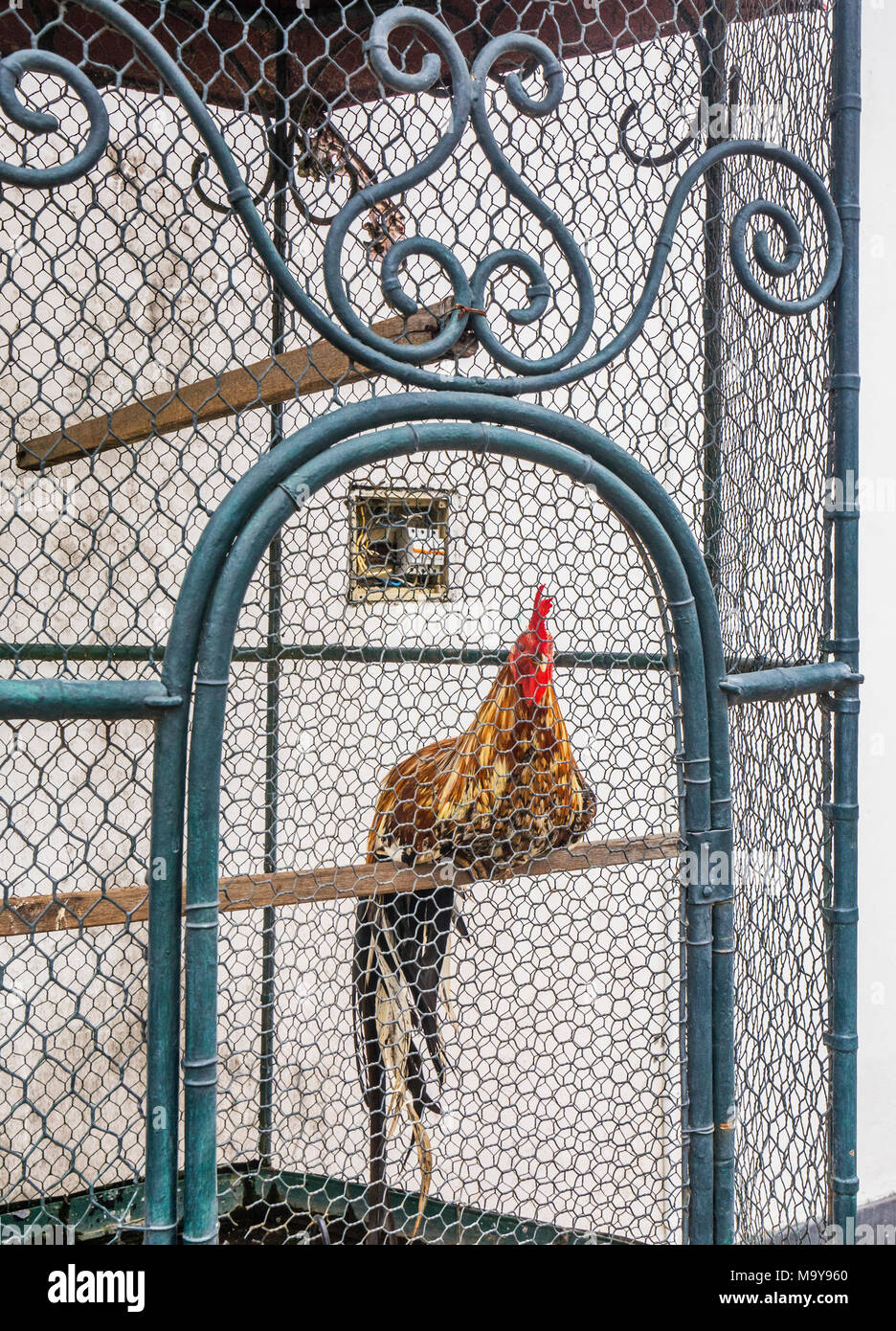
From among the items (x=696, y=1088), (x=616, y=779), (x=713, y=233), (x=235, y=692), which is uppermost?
(x=713, y=233)

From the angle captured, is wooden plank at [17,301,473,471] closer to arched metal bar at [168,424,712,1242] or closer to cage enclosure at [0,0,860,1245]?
cage enclosure at [0,0,860,1245]

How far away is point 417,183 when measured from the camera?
3.37 feet

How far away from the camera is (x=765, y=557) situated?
4.81 feet

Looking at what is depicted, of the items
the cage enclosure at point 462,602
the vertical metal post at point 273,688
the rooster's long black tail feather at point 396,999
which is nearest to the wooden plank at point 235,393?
the cage enclosure at point 462,602

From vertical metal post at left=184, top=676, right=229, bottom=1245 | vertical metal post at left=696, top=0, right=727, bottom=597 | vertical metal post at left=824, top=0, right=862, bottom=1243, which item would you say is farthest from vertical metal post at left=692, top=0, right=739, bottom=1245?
vertical metal post at left=184, top=676, right=229, bottom=1245

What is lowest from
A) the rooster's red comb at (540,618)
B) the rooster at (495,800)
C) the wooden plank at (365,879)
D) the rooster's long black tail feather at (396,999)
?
the rooster's long black tail feather at (396,999)

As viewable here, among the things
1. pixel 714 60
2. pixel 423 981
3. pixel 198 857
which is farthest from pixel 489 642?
pixel 198 857

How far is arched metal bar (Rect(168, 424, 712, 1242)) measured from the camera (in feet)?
Answer: 3.31

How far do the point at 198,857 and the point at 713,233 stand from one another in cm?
109

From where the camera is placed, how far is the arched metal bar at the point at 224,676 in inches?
39.7

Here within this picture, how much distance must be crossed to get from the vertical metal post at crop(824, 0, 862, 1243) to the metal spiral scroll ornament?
229 mm

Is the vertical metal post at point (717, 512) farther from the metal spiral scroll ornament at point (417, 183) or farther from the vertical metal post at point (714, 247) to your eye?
the metal spiral scroll ornament at point (417, 183)

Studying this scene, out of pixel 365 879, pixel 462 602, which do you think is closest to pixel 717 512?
pixel 462 602
